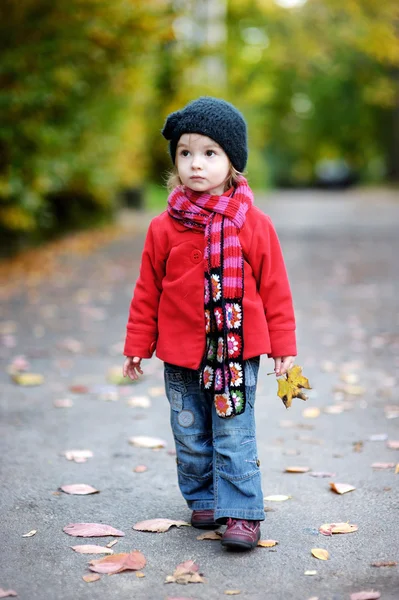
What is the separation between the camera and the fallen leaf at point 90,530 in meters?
3.21

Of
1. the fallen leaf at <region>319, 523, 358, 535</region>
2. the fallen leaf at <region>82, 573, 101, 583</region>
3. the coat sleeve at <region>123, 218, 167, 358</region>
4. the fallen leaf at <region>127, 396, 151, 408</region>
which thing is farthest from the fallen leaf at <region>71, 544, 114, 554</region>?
the fallen leaf at <region>127, 396, 151, 408</region>

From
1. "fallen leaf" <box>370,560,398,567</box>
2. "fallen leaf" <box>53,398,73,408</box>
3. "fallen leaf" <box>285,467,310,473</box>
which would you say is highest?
"fallen leaf" <box>53,398,73,408</box>

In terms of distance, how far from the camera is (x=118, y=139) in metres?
14.4

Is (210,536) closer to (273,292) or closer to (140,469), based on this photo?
(140,469)

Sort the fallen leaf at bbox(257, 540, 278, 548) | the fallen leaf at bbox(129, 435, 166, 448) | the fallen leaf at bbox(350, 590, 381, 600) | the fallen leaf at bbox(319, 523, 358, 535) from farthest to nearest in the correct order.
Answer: the fallen leaf at bbox(129, 435, 166, 448)
the fallen leaf at bbox(319, 523, 358, 535)
the fallen leaf at bbox(257, 540, 278, 548)
the fallen leaf at bbox(350, 590, 381, 600)

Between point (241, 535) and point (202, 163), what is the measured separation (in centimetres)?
133

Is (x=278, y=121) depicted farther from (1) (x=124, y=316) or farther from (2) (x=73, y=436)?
(2) (x=73, y=436)

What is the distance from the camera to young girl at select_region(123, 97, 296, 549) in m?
3.05

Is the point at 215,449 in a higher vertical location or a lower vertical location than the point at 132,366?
lower

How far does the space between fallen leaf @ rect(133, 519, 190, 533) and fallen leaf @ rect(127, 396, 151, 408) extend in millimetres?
1783

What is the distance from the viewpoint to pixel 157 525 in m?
3.31

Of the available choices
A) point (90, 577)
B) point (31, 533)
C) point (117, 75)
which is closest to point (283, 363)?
point (90, 577)

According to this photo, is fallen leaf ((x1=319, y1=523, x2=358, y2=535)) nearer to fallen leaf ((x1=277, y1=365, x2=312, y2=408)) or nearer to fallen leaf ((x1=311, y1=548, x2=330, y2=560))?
fallen leaf ((x1=311, y1=548, x2=330, y2=560))

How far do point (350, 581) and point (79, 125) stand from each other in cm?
971
